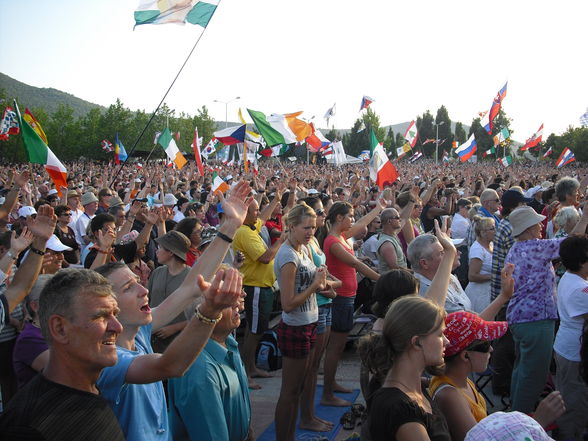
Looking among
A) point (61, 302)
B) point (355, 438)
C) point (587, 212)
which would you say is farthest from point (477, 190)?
point (61, 302)

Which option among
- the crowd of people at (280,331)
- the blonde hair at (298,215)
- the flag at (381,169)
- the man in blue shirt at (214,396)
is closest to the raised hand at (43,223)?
the crowd of people at (280,331)

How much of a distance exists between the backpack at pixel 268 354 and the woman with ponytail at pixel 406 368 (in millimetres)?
3746

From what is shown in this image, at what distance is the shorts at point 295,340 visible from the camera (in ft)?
14.8

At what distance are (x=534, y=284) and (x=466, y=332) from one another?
2201 millimetres

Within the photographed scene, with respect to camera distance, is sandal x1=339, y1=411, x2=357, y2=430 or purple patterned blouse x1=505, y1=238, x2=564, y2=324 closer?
purple patterned blouse x1=505, y1=238, x2=564, y2=324

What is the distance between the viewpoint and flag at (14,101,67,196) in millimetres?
8898

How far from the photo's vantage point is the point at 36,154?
9.16m

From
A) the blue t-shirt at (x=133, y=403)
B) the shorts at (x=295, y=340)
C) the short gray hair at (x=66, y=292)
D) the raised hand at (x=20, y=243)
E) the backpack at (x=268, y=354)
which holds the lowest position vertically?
the backpack at (x=268, y=354)

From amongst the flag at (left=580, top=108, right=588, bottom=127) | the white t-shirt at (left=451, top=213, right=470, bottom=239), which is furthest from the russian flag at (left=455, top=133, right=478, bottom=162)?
the white t-shirt at (left=451, top=213, right=470, bottom=239)

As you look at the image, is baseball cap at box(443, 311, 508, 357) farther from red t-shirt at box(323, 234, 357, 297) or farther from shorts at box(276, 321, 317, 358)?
red t-shirt at box(323, 234, 357, 297)

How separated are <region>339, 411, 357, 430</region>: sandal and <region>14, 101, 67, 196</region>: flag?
6121 mm

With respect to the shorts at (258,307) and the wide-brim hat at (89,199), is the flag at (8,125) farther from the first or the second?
the shorts at (258,307)

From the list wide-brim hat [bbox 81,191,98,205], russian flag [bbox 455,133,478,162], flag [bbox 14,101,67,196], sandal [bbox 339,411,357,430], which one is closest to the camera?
sandal [bbox 339,411,357,430]

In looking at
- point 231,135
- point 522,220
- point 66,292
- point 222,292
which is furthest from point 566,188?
point 231,135
